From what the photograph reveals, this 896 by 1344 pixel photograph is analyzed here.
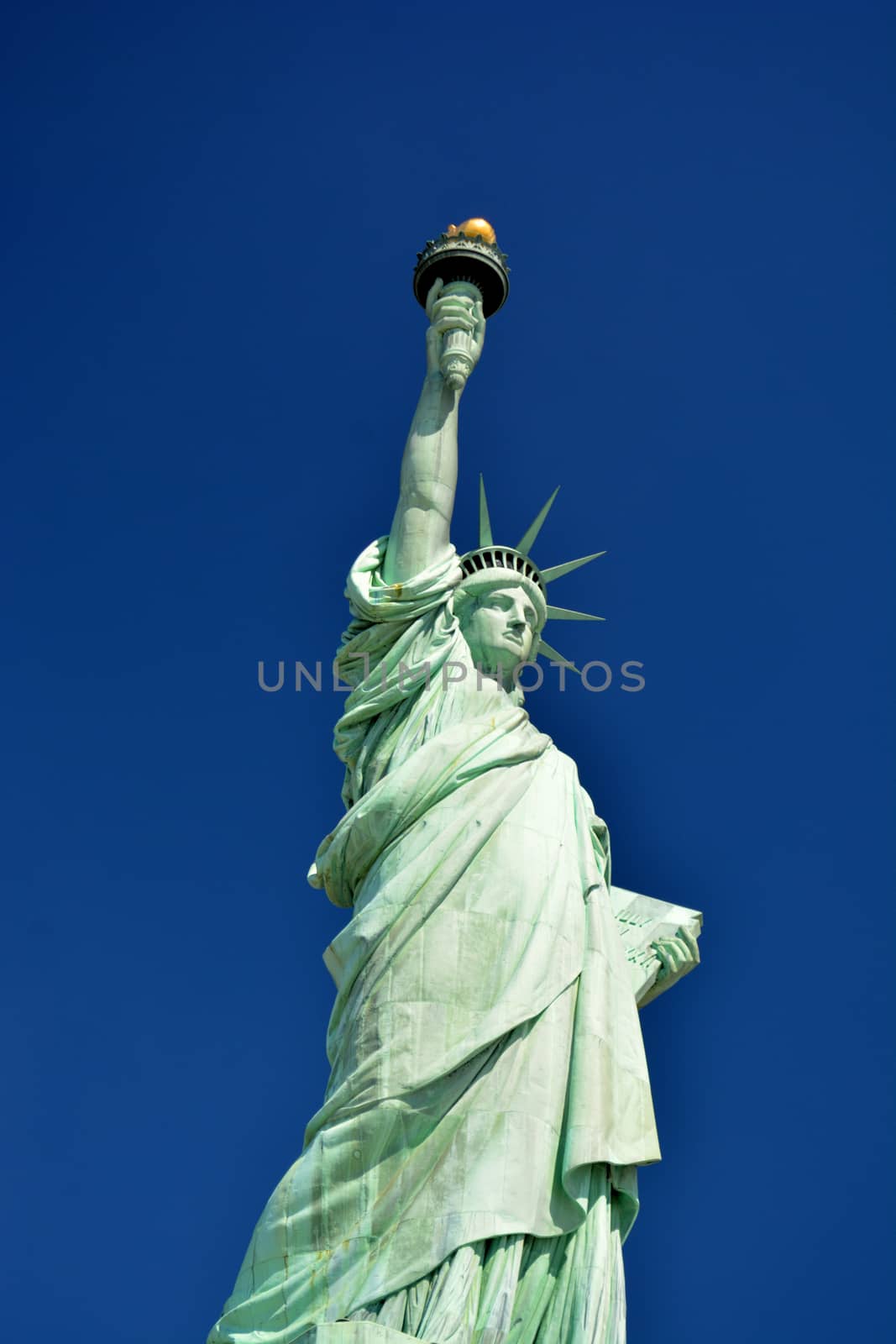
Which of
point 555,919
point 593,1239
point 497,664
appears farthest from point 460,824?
point 593,1239

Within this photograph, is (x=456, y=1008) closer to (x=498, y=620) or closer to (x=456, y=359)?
(x=498, y=620)

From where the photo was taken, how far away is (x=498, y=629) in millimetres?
16594

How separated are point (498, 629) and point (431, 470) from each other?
152 cm

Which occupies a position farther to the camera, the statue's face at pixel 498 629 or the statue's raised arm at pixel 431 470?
the statue's raised arm at pixel 431 470

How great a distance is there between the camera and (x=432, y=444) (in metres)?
17.0

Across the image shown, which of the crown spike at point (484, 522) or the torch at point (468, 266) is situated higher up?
the torch at point (468, 266)

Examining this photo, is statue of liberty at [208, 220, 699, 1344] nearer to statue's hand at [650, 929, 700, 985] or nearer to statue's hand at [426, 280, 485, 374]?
statue's hand at [650, 929, 700, 985]

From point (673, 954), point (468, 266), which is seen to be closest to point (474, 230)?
point (468, 266)

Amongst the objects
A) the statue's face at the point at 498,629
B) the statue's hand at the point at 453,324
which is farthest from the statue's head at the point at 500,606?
the statue's hand at the point at 453,324

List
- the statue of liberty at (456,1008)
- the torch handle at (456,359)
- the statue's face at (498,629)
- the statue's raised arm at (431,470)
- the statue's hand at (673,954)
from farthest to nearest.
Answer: the torch handle at (456,359)
the statue's raised arm at (431,470)
the statue's face at (498,629)
the statue's hand at (673,954)
the statue of liberty at (456,1008)

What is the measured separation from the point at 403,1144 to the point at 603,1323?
1.77 metres

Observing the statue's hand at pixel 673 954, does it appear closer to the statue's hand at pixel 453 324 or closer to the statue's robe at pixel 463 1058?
the statue's robe at pixel 463 1058

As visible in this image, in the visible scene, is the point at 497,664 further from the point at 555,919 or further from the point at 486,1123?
the point at 486,1123

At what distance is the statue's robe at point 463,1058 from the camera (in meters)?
13.1
